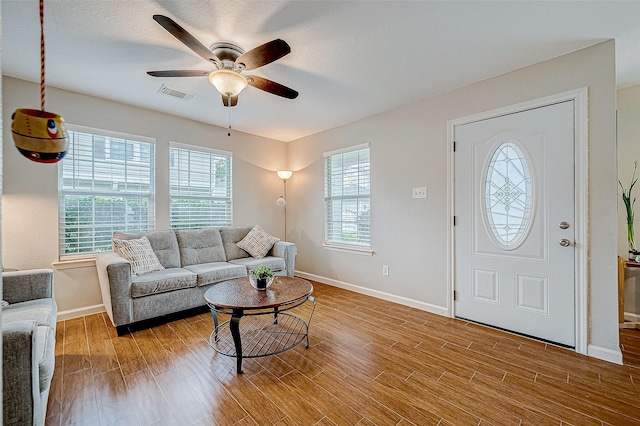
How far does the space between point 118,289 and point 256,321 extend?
138 centimetres

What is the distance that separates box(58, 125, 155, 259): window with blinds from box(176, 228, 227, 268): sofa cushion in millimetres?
499

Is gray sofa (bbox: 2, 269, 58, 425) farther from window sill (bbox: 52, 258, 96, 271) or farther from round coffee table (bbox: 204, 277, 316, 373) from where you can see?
window sill (bbox: 52, 258, 96, 271)

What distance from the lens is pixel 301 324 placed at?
310cm

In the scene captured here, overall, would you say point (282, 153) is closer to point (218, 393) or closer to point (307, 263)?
point (307, 263)

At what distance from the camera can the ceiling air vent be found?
3227 millimetres

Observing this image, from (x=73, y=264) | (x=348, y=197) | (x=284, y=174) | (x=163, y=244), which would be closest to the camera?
(x=73, y=264)

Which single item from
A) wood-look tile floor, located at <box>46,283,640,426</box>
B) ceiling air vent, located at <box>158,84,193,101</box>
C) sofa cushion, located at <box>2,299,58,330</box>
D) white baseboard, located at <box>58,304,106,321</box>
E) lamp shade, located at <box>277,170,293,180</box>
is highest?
ceiling air vent, located at <box>158,84,193,101</box>

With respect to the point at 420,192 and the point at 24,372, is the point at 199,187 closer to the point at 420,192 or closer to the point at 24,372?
the point at 420,192

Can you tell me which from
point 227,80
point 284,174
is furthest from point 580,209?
point 284,174

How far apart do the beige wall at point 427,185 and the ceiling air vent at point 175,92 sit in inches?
84.3

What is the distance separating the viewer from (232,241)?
173 inches

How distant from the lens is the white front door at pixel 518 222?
265 cm

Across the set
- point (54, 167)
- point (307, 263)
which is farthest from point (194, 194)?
point (307, 263)

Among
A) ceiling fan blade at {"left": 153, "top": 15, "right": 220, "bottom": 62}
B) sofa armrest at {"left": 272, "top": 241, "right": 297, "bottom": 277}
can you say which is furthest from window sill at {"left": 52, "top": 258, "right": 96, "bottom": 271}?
ceiling fan blade at {"left": 153, "top": 15, "right": 220, "bottom": 62}
